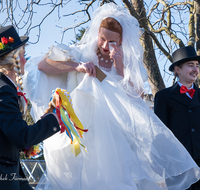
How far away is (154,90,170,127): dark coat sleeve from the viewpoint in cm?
326

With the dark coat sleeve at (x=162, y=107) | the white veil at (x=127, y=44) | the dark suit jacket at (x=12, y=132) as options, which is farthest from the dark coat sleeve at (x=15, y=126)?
the dark coat sleeve at (x=162, y=107)

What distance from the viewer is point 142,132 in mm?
2746

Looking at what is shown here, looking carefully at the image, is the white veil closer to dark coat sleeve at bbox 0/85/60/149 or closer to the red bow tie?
the red bow tie

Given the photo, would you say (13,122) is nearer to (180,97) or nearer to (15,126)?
(15,126)

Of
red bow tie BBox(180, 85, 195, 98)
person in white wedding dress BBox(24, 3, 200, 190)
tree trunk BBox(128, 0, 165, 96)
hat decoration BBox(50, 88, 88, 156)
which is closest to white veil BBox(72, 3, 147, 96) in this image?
person in white wedding dress BBox(24, 3, 200, 190)

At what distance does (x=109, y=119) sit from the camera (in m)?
2.71

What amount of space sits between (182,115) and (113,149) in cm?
107

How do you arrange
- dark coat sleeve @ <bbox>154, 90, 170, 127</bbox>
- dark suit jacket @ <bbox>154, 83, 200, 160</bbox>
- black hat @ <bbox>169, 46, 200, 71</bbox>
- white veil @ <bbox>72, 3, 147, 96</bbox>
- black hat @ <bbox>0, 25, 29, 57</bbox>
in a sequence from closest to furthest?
black hat @ <bbox>0, 25, 29, 57</bbox>, white veil @ <bbox>72, 3, 147, 96</bbox>, dark suit jacket @ <bbox>154, 83, 200, 160</bbox>, dark coat sleeve @ <bbox>154, 90, 170, 127</bbox>, black hat @ <bbox>169, 46, 200, 71</bbox>

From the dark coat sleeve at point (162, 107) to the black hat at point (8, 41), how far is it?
177 centimetres

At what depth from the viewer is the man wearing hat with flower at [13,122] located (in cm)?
171

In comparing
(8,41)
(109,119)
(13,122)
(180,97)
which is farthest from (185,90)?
(13,122)

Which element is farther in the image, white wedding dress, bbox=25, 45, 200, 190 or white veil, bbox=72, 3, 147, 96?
white veil, bbox=72, 3, 147, 96

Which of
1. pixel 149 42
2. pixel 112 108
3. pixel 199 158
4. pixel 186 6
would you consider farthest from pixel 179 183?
pixel 186 6

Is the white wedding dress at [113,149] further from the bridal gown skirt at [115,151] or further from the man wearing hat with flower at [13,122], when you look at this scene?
the man wearing hat with flower at [13,122]
